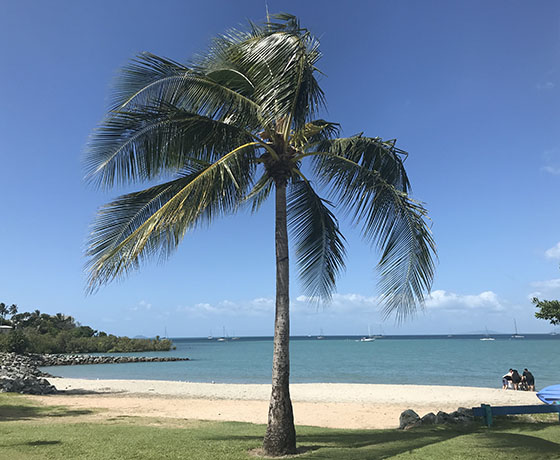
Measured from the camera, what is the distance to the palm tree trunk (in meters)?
6.48

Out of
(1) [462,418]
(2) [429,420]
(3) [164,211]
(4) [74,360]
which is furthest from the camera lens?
(4) [74,360]

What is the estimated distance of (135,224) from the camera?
6.80 meters

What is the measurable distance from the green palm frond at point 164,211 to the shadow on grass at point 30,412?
736cm

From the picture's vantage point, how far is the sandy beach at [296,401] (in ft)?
43.2

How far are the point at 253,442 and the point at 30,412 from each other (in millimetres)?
8465

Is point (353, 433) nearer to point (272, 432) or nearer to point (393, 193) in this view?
point (272, 432)

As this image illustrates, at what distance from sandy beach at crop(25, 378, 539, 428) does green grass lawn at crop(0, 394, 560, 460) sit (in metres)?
3.34

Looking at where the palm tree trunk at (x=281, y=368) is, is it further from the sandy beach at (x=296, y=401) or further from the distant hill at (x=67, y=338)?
the distant hill at (x=67, y=338)

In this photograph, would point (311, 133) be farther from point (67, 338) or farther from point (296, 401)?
point (67, 338)

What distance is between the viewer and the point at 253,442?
746cm

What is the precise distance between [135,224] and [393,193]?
415 centimetres

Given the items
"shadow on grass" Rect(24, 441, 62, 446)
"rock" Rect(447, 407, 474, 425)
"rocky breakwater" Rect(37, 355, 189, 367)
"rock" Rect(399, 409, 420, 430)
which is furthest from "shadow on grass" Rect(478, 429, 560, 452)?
"rocky breakwater" Rect(37, 355, 189, 367)

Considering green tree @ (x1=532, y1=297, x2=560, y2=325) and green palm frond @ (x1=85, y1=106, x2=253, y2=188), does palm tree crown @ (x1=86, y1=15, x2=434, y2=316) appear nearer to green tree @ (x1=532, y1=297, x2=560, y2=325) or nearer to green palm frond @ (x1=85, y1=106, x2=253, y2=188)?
green palm frond @ (x1=85, y1=106, x2=253, y2=188)

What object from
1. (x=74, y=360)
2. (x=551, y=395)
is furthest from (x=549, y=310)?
(x=74, y=360)
